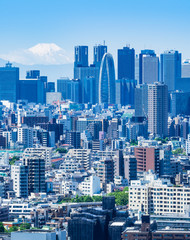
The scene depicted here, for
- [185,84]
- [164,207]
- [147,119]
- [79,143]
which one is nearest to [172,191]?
[164,207]

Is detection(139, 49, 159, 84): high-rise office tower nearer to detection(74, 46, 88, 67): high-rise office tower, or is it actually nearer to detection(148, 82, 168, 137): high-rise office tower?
detection(74, 46, 88, 67): high-rise office tower

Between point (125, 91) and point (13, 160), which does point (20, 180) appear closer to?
point (13, 160)

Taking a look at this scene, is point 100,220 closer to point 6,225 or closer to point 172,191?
point 6,225

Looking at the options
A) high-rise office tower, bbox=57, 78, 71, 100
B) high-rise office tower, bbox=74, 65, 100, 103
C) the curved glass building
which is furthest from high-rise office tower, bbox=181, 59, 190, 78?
high-rise office tower, bbox=57, 78, 71, 100

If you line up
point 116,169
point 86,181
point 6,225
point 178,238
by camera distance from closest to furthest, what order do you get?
point 178,238 → point 6,225 → point 86,181 → point 116,169

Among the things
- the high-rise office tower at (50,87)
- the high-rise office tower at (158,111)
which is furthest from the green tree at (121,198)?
the high-rise office tower at (50,87)

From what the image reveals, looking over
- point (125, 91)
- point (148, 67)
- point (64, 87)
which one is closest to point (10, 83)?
point (64, 87)

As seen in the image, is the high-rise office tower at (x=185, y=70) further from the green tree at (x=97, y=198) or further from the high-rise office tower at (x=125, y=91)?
the green tree at (x=97, y=198)
